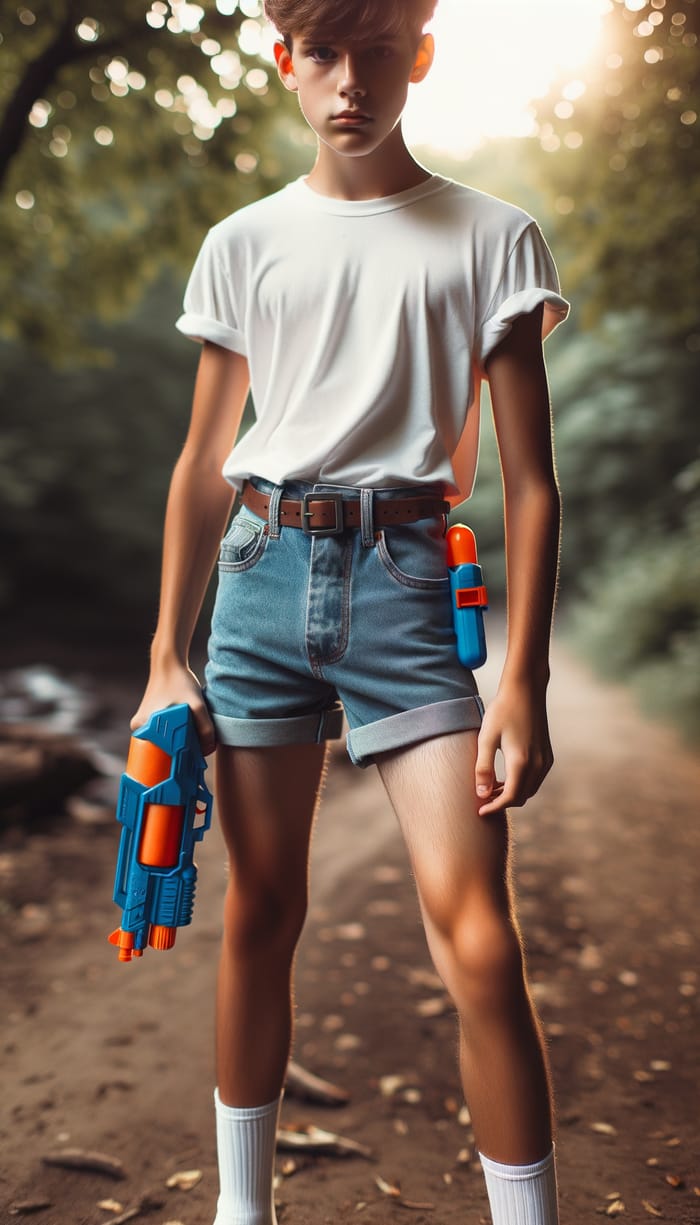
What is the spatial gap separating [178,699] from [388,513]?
485 mm

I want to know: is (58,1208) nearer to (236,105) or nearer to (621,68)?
(621,68)

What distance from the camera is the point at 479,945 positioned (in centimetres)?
144

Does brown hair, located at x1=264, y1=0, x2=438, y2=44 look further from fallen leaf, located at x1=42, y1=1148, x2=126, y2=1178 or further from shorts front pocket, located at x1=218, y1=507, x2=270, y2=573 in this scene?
fallen leaf, located at x1=42, y1=1148, x2=126, y2=1178

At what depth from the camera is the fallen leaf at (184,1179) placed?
7.47ft

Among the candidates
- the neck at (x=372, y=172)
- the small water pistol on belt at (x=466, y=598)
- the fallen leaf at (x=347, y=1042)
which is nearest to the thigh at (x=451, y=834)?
the small water pistol on belt at (x=466, y=598)

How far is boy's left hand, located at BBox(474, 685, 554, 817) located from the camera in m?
1.49

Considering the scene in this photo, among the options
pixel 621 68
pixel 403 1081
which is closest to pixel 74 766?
pixel 403 1081

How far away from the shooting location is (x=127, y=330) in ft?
45.4

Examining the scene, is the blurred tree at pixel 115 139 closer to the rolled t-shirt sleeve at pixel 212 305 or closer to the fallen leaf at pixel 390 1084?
the rolled t-shirt sleeve at pixel 212 305

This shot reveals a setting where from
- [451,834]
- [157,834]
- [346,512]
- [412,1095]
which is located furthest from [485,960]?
[412,1095]

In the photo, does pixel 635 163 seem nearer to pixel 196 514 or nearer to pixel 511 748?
pixel 196 514

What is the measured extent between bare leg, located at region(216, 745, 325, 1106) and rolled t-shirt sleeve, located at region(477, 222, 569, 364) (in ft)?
2.51

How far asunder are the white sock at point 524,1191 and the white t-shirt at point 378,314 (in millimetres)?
1014

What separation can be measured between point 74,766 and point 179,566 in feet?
12.8
